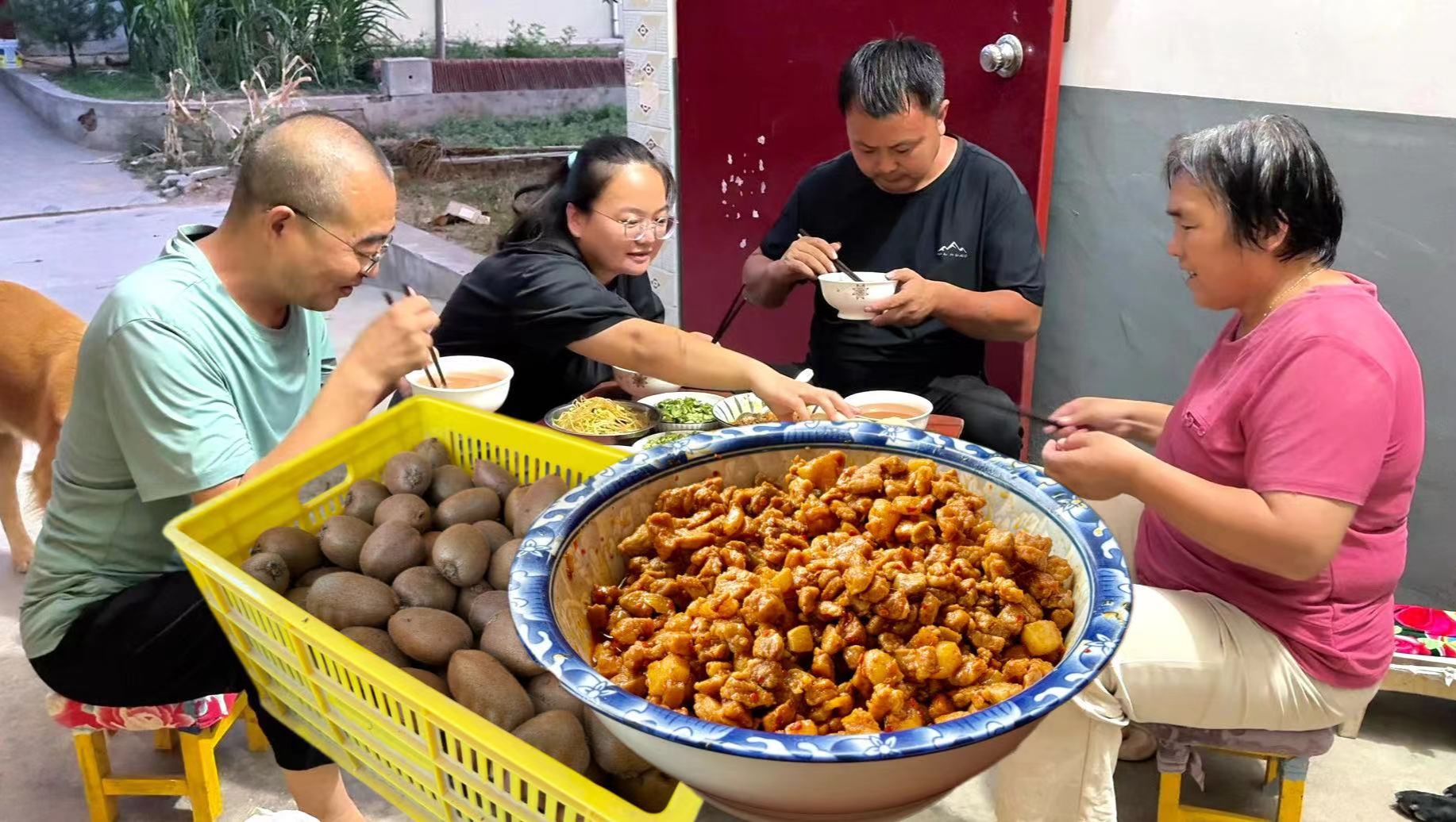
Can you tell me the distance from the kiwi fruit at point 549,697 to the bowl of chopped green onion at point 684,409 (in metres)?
0.79

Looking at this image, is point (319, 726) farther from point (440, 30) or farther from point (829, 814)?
point (440, 30)

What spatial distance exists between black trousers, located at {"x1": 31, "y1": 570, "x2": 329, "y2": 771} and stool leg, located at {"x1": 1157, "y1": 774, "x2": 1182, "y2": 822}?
1.54m

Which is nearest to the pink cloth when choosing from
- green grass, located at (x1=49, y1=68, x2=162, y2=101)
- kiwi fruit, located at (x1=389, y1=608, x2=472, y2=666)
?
kiwi fruit, located at (x1=389, y1=608, x2=472, y2=666)

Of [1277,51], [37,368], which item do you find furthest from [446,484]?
[1277,51]

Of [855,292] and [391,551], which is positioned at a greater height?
[855,292]

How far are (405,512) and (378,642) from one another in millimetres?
280

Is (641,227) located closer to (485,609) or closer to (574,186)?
(574,186)

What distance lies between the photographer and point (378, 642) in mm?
1199

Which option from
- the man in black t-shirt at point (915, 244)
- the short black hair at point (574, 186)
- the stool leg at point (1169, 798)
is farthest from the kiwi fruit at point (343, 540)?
the stool leg at point (1169, 798)

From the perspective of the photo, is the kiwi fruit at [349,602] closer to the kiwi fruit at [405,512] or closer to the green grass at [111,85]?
the kiwi fruit at [405,512]

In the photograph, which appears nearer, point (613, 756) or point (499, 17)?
point (613, 756)

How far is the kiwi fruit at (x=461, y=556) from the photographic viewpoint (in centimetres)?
134

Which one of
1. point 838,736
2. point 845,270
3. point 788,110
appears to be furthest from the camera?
point 788,110

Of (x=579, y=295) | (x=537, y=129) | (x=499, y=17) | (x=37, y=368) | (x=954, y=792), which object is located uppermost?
(x=499, y=17)
